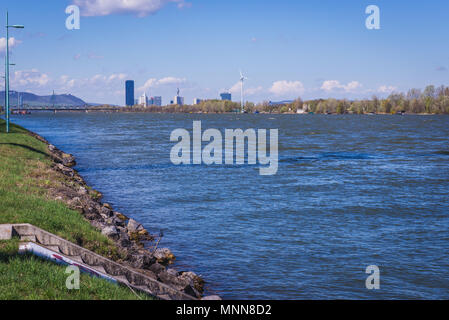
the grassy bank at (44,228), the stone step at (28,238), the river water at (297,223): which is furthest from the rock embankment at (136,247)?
the stone step at (28,238)

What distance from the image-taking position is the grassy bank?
30.7 feet

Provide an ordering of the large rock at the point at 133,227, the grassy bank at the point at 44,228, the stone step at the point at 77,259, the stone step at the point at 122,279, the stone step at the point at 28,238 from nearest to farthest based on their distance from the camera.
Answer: the grassy bank at the point at 44,228 → the stone step at the point at 122,279 → the stone step at the point at 77,259 → the stone step at the point at 28,238 → the large rock at the point at 133,227

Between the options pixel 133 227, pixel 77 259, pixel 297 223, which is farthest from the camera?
pixel 297 223

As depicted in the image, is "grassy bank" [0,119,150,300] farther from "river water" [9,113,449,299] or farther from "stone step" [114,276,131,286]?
"river water" [9,113,449,299]

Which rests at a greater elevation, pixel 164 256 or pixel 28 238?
pixel 28 238

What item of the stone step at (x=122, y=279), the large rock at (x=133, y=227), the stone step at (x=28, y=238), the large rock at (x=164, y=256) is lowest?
the large rock at (x=164, y=256)

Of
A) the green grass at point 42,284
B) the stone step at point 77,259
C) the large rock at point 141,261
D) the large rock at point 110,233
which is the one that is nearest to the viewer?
the green grass at point 42,284

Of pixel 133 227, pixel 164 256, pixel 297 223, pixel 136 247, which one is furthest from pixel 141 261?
pixel 297 223

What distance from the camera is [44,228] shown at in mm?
13648

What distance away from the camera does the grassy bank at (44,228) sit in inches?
368

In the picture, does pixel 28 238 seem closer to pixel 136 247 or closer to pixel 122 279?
pixel 122 279

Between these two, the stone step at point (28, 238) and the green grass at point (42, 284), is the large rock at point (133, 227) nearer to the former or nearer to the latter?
the stone step at point (28, 238)
